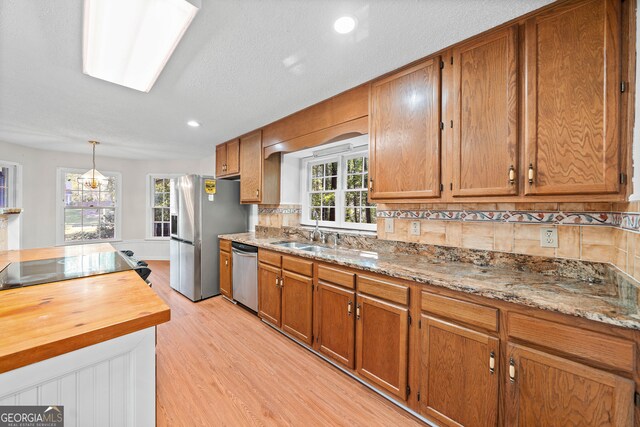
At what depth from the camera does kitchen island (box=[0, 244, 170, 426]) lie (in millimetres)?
713

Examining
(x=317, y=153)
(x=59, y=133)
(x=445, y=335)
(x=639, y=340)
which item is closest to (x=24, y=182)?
(x=59, y=133)

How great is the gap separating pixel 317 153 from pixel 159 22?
2015mm

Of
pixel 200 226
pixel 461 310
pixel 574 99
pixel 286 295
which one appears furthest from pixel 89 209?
pixel 574 99

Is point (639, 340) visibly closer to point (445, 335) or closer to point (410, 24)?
point (445, 335)

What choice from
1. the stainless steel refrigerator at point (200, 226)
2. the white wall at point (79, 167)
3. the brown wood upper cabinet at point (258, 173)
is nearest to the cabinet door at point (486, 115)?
the brown wood upper cabinet at point (258, 173)

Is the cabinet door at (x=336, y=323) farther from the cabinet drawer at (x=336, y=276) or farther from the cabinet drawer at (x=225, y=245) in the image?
the cabinet drawer at (x=225, y=245)

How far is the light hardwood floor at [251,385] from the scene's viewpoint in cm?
162

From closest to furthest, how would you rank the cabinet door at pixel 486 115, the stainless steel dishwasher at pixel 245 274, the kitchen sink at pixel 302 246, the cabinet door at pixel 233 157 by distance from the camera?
the cabinet door at pixel 486 115, the kitchen sink at pixel 302 246, the stainless steel dishwasher at pixel 245 274, the cabinet door at pixel 233 157

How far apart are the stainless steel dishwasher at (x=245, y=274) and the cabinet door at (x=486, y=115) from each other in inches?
89.3

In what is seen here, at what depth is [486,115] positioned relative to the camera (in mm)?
1549

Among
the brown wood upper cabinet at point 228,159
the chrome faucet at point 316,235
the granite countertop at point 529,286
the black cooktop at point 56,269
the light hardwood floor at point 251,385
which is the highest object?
the brown wood upper cabinet at point 228,159

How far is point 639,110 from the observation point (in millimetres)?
1147

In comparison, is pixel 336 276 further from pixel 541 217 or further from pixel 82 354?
pixel 82 354

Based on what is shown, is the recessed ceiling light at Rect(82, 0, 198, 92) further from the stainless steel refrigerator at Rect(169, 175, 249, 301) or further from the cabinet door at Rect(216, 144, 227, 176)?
the cabinet door at Rect(216, 144, 227, 176)
